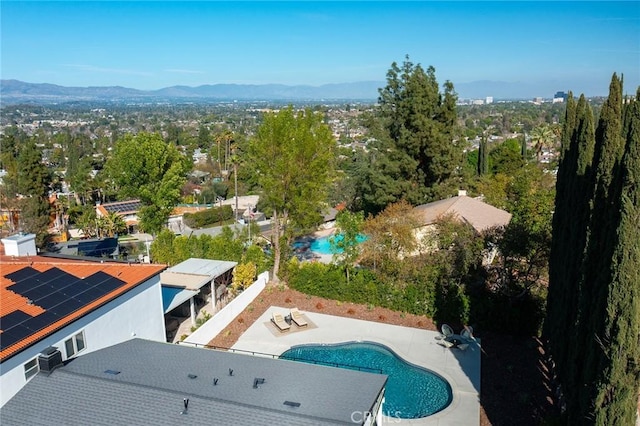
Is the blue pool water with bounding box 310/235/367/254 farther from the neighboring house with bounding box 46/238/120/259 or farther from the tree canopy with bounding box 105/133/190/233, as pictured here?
the neighboring house with bounding box 46/238/120/259

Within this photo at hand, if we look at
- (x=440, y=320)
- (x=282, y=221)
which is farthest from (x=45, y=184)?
(x=440, y=320)

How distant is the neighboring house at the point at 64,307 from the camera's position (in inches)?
467

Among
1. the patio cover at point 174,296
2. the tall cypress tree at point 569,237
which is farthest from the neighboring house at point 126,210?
the tall cypress tree at point 569,237

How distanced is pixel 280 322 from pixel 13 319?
1131 cm

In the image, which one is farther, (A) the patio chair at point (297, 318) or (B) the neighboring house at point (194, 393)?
(A) the patio chair at point (297, 318)

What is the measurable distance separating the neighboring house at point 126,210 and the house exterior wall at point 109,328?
131 ft

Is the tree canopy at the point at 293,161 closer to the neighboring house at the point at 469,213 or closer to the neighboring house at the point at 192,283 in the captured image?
the neighboring house at the point at 192,283

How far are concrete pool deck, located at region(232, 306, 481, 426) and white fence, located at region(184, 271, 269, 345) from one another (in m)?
1.25

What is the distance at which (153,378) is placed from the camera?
454 inches

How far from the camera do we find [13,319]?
12492mm

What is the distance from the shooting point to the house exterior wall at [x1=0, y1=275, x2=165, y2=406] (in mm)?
11461

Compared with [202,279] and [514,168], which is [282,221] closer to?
[202,279]

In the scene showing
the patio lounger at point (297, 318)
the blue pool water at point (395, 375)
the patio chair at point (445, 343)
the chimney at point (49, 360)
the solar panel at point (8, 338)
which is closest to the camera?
the solar panel at point (8, 338)

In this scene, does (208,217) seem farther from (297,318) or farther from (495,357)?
(495,357)
